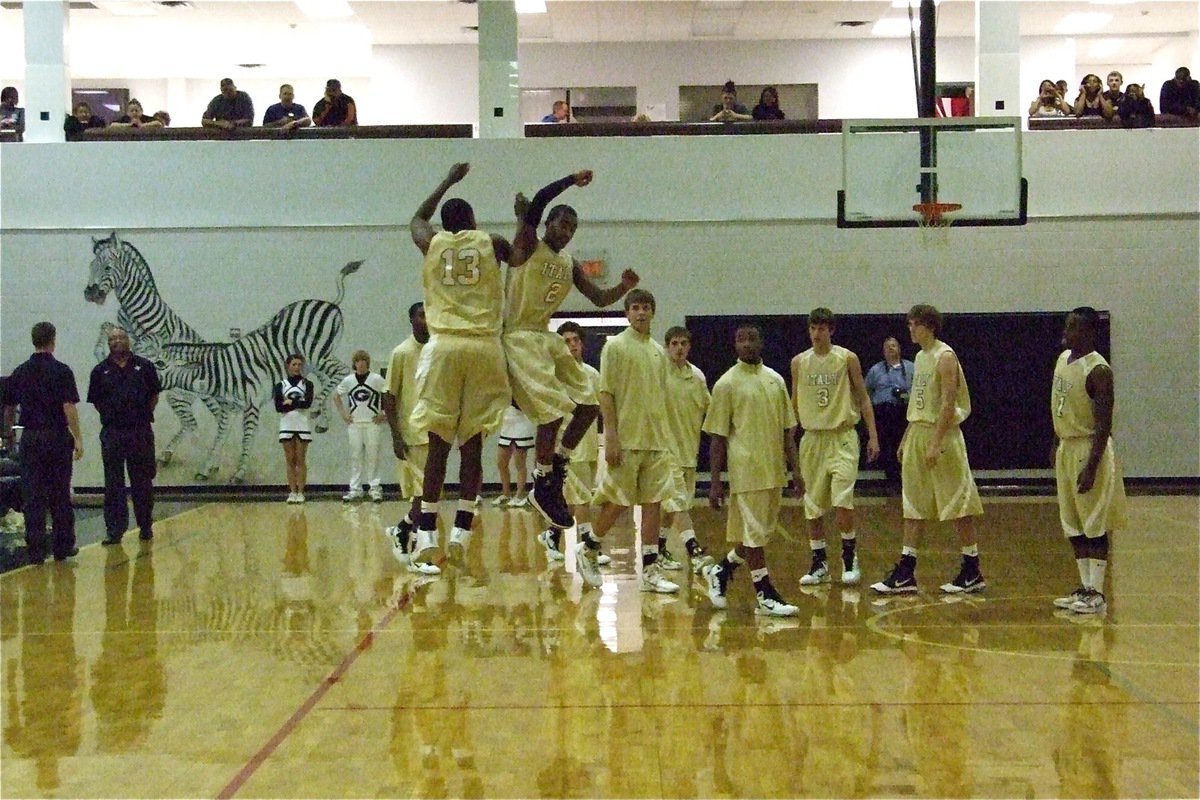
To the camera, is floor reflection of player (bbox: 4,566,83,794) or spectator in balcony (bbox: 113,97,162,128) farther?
spectator in balcony (bbox: 113,97,162,128)

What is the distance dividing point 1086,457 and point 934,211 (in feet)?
18.1

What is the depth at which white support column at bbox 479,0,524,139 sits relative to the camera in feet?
55.0

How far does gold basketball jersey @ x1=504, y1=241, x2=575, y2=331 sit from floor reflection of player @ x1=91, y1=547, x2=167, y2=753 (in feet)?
8.98

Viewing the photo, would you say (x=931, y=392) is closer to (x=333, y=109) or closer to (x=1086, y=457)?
(x=1086, y=457)

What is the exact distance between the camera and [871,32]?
72.4 feet

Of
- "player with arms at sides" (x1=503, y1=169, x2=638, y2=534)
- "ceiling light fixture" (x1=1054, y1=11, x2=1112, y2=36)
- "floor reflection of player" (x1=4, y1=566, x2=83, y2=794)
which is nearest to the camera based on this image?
"floor reflection of player" (x1=4, y1=566, x2=83, y2=794)

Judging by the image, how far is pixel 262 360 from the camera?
55.3ft

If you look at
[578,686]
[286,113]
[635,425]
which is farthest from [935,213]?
[286,113]

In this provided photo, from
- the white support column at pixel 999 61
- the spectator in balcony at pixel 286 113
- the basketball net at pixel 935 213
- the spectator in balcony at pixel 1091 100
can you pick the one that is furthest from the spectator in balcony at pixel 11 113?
the spectator in balcony at pixel 1091 100

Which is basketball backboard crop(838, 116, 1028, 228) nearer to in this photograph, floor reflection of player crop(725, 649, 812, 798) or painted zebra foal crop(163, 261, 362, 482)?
painted zebra foal crop(163, 261, 362, 482)

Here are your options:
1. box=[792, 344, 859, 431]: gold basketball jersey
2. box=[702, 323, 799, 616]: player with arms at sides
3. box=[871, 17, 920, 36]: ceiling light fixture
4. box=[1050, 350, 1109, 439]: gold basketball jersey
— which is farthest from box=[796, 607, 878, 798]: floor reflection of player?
box=[871, 17, 920, 36]: ceiling light fixture

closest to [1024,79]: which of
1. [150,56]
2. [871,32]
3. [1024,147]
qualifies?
[871,32]

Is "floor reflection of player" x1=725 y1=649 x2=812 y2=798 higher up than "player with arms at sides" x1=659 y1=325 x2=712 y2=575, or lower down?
lower down

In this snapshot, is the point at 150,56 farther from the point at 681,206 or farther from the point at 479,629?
the point at 479,629
